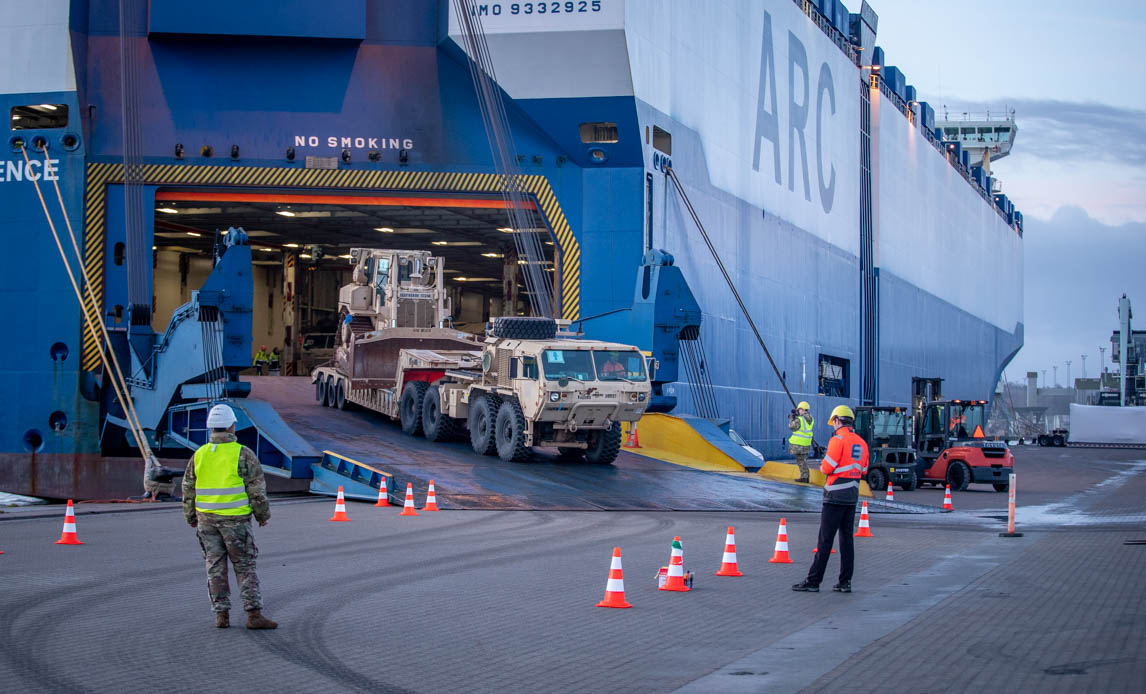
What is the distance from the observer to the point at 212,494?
820 centimetres

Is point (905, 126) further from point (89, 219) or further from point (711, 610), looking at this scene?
point (711, 610)

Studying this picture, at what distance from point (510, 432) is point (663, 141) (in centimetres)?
1200

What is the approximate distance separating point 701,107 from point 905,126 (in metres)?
28.0

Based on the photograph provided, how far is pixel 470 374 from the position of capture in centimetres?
2289


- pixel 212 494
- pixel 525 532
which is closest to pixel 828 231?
pixel 525 532

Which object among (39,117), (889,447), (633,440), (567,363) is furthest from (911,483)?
(39,117)

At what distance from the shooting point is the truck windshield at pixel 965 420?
30.7 meters

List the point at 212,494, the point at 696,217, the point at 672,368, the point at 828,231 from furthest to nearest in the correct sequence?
the point at 828,231, the point at 696,217, the point at 672,368, the point at 212,494

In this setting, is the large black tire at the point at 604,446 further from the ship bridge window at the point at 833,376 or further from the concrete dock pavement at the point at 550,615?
the ship bridge window at the point at 833,376

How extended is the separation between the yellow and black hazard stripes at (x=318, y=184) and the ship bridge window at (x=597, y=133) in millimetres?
1459

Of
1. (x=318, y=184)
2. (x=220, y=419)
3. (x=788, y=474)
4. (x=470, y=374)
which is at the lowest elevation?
(x=788, y=474)

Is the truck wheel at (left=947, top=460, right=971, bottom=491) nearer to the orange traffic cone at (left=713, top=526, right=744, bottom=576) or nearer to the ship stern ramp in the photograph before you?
the ship stern ramp

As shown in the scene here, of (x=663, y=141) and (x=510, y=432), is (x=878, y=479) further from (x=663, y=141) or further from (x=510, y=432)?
(x=510, y=432)

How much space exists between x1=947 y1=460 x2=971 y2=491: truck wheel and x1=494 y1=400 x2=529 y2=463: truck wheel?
13135 mm
